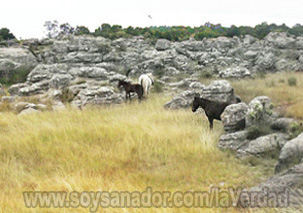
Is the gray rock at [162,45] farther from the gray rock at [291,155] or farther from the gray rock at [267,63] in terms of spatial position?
the gray rock at [291,155]

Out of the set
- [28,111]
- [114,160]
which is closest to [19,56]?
[28,111]

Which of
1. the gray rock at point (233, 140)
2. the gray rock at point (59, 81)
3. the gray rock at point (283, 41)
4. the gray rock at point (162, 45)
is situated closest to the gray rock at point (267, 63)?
the gray rock at point (283, 41)

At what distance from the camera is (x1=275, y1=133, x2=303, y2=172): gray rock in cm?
565

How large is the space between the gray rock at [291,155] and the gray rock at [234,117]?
2461 mm

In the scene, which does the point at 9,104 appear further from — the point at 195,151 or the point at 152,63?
the point at 152,63

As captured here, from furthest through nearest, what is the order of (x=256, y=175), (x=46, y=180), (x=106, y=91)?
(x=106, y=91) → (x=256, y=175) → (x=46, y=180)

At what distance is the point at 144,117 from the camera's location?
11.3 m

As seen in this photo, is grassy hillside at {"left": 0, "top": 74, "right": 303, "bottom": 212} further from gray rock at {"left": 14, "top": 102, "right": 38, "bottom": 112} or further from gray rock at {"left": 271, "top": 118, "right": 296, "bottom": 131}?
gray rock at {"left": 14, "top": 102, "right": 38, "bottom": 112}

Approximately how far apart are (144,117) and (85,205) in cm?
707

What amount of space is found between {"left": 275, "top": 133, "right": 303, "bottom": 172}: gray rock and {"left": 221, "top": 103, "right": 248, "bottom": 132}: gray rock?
2461mm

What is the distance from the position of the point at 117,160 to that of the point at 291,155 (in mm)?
4038

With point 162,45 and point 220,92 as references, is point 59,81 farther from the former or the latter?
point 162,45

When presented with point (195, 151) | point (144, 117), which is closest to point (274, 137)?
point (195, 151)

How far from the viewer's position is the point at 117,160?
21.7 ft
